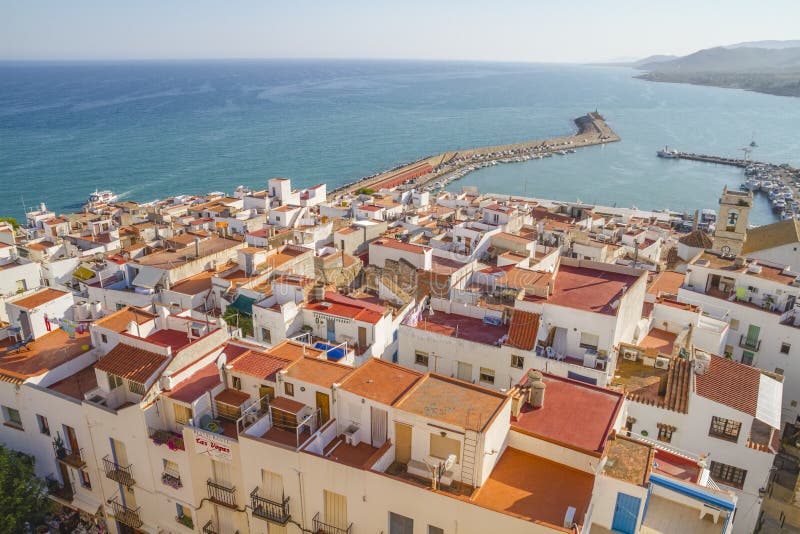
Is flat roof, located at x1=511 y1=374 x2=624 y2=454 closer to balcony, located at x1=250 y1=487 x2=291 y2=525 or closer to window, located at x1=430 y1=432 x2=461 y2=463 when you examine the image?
window, located at x1=430 y1=432 x2=461 y2=463

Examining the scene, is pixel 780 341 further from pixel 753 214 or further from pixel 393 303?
pixel 753 214

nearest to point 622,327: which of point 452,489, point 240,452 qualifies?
point 452,489

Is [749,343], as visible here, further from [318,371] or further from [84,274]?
[84,274]

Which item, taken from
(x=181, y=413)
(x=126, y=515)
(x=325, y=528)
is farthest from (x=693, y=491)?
(x=126, y=515)

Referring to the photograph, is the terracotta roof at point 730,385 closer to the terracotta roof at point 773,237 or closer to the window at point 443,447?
the window at point 443,447

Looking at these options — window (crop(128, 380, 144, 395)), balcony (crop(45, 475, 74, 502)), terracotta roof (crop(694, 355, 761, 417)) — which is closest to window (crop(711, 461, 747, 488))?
terracotta roof (crop(694, 355, 761, 417))

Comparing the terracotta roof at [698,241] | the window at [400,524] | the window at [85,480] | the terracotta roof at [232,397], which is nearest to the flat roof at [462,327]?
the terracotta roof at [232,397]
